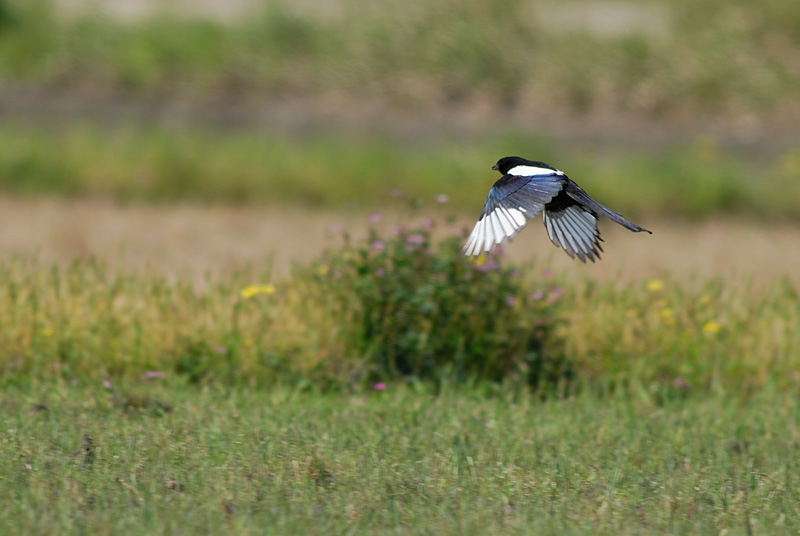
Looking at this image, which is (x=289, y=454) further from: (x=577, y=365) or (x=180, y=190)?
(x=180, y=190)

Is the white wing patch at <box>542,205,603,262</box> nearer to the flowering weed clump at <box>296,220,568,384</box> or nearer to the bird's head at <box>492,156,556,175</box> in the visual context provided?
the bird's head at <box>492,156,556,175</box>

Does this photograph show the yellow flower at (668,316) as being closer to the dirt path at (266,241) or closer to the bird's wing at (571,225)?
the dirt path at (266,241)

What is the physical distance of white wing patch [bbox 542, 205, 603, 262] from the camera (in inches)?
161

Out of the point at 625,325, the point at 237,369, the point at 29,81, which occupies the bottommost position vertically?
the point at 237,369

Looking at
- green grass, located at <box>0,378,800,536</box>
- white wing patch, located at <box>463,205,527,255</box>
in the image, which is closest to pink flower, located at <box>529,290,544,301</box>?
green grass, located at <box>0,378,800,536</box>

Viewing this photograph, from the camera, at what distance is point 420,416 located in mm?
4398

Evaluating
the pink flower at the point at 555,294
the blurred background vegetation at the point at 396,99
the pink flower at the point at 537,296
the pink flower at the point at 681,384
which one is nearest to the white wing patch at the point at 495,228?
the pink flower at the point at 537,296

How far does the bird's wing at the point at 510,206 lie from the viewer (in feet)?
11.5

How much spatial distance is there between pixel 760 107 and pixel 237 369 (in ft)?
29.0

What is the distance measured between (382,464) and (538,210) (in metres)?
0.97

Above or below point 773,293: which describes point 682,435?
below

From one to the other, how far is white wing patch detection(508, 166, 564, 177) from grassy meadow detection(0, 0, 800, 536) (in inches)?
37.6

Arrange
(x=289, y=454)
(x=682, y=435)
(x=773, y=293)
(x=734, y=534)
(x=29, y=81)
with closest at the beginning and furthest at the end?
(x=734, y=534) → (x=289, y=454) → (x=682, y=435) → (x=773, y=293) → (x=29, y=81)

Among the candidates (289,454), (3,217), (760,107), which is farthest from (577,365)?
(760,107)
